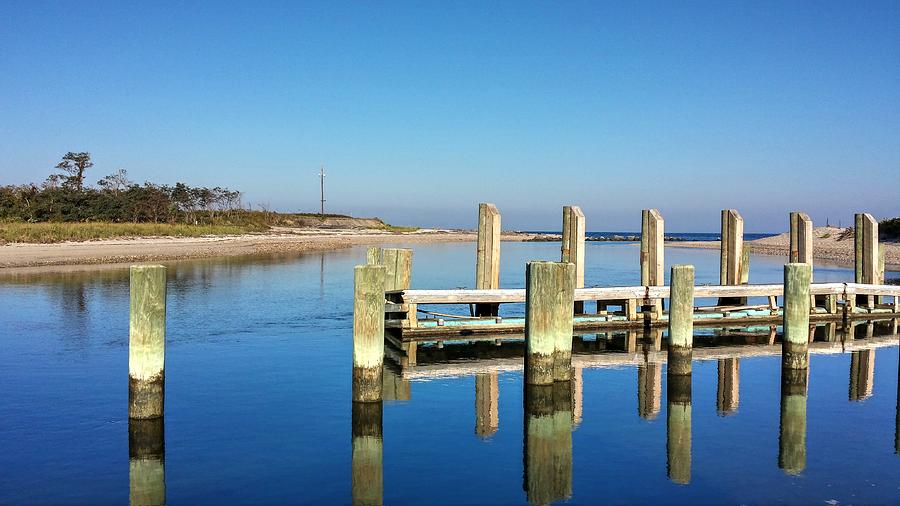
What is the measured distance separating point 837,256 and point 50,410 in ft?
151

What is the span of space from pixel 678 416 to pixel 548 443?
2160 mm

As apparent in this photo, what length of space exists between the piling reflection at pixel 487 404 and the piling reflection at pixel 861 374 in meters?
5.17

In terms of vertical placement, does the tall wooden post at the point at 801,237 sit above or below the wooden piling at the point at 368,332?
above

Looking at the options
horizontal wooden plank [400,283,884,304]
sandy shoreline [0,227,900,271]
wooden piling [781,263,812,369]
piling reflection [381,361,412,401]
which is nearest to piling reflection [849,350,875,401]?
wooden piling [781,263,812,369]

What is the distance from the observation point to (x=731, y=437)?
29.7 ft

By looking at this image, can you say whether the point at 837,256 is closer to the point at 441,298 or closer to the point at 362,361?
the point at 441,298

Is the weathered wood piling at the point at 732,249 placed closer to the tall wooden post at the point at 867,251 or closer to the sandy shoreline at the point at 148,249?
the tall wooden post at the point at 867,251

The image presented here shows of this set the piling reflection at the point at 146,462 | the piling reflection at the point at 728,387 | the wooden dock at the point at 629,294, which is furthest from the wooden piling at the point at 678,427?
the piling reflection at the point at 146,462

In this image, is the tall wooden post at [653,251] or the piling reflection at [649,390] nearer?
the piling reflection at [649,390]

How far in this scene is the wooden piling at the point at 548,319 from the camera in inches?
380

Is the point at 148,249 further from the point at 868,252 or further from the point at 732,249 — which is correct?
the point at 868,252

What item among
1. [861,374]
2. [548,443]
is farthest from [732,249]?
[548,443]

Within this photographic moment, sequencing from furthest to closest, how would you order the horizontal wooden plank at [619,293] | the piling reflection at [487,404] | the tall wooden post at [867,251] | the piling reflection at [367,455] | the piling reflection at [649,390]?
the tall wooden post at [867,251] < the horizontal wooden plank at [619,293] < the piling reflection at [649,390] < the piling reflection at [487,404] < the piling reflection at [367,455]

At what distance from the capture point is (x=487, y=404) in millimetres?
10469
